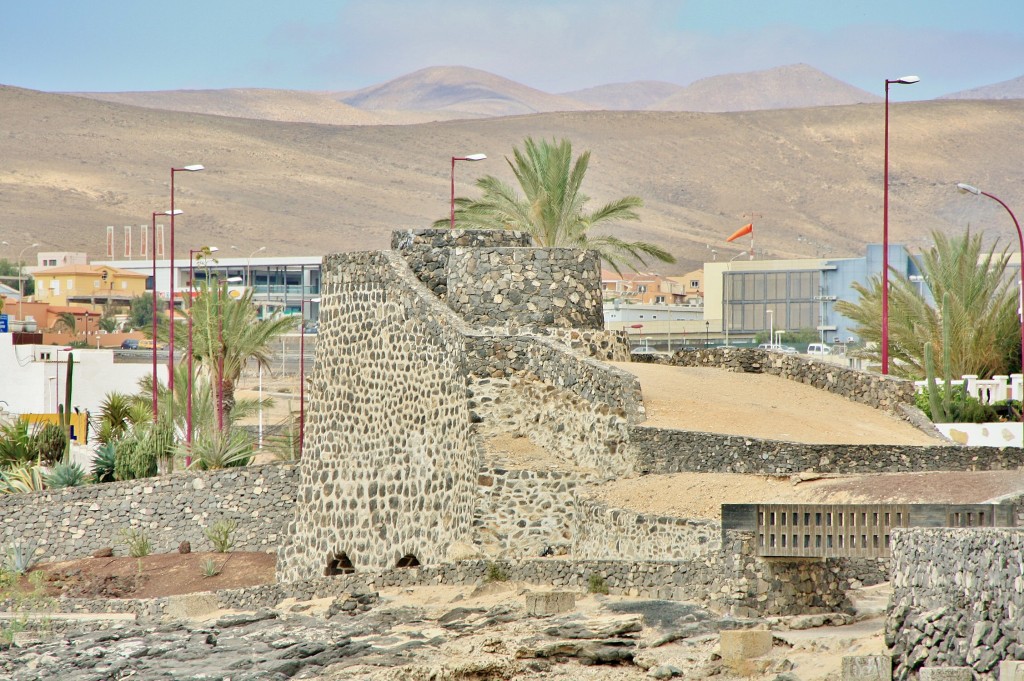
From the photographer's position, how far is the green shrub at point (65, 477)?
35281 mm

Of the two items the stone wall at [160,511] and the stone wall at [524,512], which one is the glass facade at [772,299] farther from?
the stone wall at [524,512]

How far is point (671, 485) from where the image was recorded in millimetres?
22000

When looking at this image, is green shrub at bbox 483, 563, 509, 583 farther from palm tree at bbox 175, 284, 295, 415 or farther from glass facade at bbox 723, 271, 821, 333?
glass facade at bbox 723, 271, 821, 333

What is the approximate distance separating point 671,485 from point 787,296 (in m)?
69.7

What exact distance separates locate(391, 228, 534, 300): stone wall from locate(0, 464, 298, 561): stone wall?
219 inches

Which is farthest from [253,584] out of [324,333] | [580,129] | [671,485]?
[580,129]

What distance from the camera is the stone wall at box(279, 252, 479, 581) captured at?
2461 cm

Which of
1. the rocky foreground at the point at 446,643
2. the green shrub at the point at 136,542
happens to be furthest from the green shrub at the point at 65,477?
the rocky foreground at the point at 446,643

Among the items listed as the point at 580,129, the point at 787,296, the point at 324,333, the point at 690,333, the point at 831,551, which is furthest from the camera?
the point at 580,129

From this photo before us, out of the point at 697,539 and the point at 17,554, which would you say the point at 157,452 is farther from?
the point at 697,539

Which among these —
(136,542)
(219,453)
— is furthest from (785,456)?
(219,453)

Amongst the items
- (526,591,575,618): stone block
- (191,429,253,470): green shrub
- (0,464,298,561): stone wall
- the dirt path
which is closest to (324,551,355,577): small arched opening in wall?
(0,464,298,561): stone wall

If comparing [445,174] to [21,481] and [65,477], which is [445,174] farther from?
[65,477]

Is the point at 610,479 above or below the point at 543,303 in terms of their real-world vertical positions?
below
